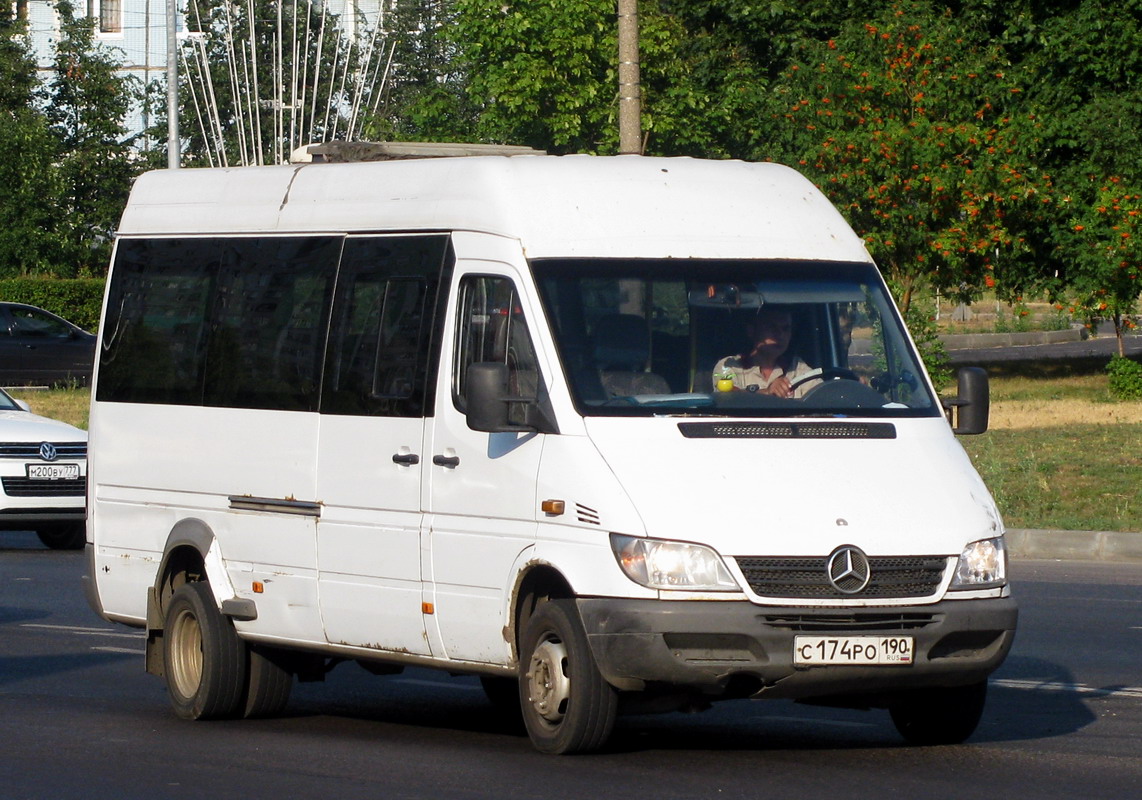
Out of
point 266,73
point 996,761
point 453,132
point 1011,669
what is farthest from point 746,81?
point 996,761

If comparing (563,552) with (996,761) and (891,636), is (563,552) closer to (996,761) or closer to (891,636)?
(891,636)

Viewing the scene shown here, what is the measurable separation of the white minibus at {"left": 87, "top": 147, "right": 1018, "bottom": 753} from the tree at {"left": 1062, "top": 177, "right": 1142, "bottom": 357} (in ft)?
77.7

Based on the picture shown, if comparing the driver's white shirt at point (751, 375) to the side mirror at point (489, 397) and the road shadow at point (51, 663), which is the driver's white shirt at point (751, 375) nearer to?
the side mirror at point (489, 397)

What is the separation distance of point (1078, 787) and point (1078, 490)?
13.0m

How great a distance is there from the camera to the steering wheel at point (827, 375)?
Answer: 8031mm

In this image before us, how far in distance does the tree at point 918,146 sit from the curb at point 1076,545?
13.2 meters

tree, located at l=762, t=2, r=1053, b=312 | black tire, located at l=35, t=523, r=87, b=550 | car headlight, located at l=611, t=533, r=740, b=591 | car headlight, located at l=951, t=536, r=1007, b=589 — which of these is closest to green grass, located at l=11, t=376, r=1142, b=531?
tree, located at l=762, t=2, r=1053, b=312

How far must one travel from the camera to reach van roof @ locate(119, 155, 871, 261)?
816 cm

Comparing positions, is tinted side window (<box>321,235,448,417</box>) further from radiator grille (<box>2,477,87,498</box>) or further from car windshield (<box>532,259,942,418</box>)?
radiator grille (<box>2,477,87,498</box>)

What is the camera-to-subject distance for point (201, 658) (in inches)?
368

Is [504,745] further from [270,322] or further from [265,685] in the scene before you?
[270,322]

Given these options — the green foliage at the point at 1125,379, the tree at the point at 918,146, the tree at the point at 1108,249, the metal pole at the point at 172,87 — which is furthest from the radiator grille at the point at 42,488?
the tree at the point at 1108,249

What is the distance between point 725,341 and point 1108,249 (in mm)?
25026

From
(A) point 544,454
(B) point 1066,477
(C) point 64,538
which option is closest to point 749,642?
(A) point 544,454
